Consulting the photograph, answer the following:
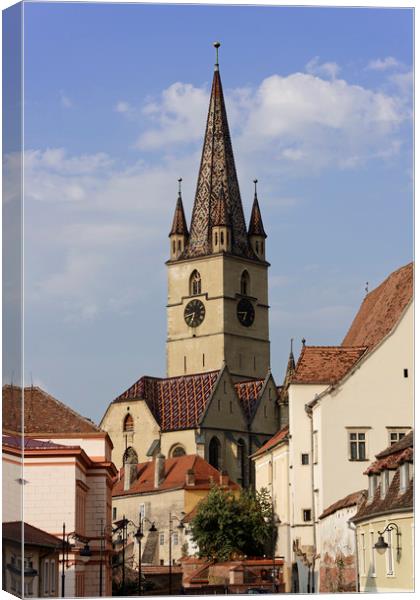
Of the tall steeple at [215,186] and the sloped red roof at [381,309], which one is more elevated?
the tall steeple at [215,186]

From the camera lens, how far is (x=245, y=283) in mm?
112875

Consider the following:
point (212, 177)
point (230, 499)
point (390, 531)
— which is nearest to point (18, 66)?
point (390, 531)

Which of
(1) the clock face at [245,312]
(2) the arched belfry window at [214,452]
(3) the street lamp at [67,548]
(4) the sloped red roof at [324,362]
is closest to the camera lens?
(3) the street lamp at [67,548]

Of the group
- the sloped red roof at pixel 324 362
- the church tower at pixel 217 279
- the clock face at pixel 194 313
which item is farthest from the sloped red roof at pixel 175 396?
the sloped red roof at pixel 324 362

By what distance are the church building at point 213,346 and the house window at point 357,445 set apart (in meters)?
52.4

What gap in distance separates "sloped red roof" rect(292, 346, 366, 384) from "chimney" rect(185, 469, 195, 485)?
40376mm

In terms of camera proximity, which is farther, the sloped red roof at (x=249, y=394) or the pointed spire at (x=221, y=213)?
the pointed spire at (x=221, y=213)

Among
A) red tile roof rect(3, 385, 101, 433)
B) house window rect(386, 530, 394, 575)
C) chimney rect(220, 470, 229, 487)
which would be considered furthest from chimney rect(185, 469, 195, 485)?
house window rect(386, 530, 394, 575)

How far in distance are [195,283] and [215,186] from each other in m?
7.28

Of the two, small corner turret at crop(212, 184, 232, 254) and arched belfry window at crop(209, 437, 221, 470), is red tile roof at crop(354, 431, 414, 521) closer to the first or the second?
arched belfry window at crop(209, 437, 221, 470)

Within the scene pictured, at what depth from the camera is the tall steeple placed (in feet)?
368

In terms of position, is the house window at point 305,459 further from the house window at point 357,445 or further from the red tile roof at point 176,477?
the red tile roof at point 176,477

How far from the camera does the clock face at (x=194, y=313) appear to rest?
363 ft

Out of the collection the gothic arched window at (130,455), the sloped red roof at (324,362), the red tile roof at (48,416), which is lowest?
the gothic arched window at (130,455)
